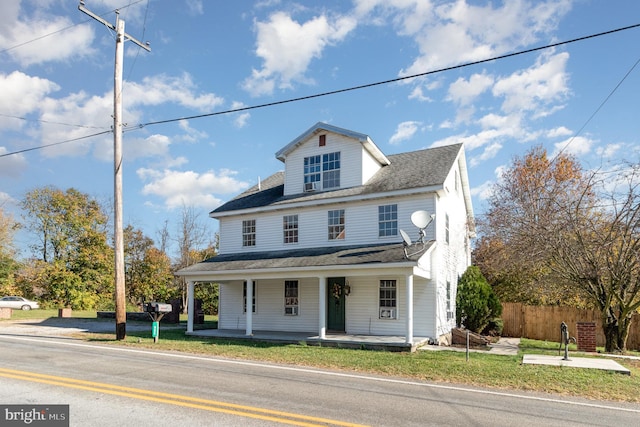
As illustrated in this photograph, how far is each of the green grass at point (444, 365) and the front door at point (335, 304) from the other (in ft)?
10.7

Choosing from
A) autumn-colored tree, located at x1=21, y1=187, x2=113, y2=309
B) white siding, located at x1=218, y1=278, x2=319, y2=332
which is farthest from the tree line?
white siding, located at x1=218, y1=278, x2=319, y2=332

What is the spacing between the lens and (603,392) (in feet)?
27.9

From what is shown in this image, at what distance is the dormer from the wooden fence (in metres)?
9.41

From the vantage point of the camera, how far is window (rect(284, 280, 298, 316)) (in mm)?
19016

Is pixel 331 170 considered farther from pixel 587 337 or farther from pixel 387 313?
pixel 587 337

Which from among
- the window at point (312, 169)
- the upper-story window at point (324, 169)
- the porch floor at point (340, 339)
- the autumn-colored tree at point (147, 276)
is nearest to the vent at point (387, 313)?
the porch floor at point (340, 339)

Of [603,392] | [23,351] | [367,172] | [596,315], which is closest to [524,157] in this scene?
[596,315]

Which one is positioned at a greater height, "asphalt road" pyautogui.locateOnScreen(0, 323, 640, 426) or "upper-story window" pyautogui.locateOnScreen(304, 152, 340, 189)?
"upper-story window" pyautogui.locateOnScreen(304, 152, 340, 189)

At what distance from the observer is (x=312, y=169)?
1977 cm

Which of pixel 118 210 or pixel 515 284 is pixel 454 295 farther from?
pixel 118 210

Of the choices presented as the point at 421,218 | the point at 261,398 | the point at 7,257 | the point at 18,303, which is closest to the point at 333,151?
the point at 421,218

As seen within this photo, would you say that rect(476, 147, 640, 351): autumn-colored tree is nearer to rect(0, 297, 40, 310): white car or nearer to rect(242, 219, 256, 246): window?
rect(242, 219, 256, 246): window

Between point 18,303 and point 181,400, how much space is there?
117 feet

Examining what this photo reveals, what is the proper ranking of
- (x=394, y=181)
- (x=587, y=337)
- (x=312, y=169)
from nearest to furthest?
(x=587, y=337)
(x=394, y=181)
(x=312, y=169)
